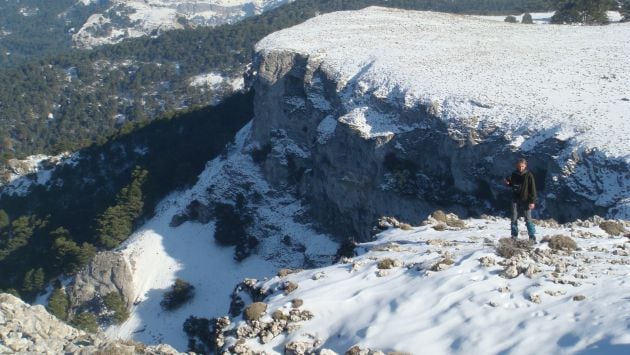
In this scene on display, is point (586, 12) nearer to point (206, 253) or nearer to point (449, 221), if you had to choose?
point (206, 253)

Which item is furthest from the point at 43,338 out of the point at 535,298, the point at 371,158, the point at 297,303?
the point at 371,158

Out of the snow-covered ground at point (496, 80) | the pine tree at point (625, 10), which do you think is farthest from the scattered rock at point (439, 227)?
the pine tree at point (625, 10)

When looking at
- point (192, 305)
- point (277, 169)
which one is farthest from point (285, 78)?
point (192, 305)

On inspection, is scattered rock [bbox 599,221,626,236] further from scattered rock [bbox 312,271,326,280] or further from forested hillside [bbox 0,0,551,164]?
forested hillside [bbox 0,0,551,164]

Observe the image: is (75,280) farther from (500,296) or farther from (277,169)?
(500,296)

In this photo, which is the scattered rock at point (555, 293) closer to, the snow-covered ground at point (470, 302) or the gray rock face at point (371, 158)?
the snow-covered ground at point (470, 302)

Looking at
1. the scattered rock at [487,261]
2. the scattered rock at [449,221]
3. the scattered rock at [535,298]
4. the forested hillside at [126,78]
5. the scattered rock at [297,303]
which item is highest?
the scattered rock at [535,298]

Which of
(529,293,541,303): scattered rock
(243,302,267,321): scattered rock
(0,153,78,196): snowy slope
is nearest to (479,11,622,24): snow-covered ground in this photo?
(0,153,78,196): snowy slope
